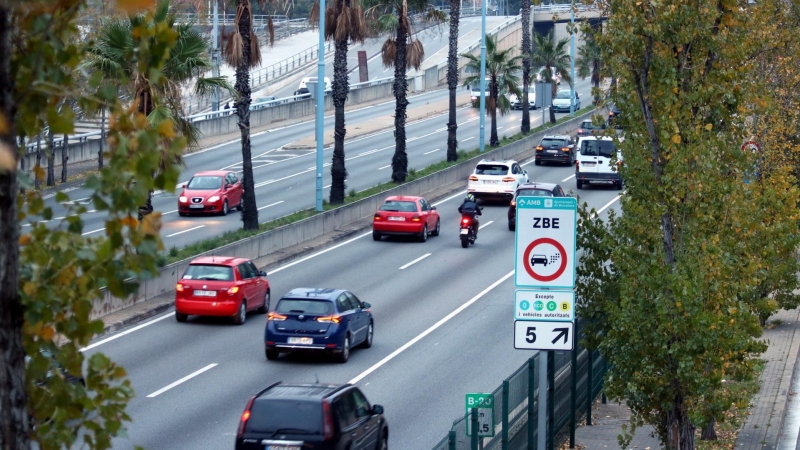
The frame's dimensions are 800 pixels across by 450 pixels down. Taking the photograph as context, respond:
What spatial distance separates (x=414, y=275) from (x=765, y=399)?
12.9 m

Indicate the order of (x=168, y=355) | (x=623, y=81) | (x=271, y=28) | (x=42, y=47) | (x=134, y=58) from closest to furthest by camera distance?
(x=42, y=47) → (x=134, y=58) → (x=623, y=81) → (x=168, y=355) → (x=271, y=28)

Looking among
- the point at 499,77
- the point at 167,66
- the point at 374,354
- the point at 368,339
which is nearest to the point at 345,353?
the point at 374,354

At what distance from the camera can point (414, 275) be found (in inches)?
1172

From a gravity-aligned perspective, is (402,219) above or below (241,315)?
above

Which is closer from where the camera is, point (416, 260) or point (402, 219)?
point (416, 260)

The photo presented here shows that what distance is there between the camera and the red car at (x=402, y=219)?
112ft

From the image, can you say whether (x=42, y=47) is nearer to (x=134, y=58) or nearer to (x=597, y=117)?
(x=134, y=58)

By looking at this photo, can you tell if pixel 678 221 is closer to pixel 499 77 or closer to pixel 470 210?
pixel 470 210

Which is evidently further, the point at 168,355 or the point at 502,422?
the point at 168,355

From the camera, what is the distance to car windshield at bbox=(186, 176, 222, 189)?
38.8 meters

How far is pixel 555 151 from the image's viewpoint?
172ft

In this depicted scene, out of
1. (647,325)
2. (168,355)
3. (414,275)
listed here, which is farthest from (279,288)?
(647,325)

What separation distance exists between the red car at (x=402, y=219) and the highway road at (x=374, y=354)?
4.59 ft

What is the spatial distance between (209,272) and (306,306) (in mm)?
4023
